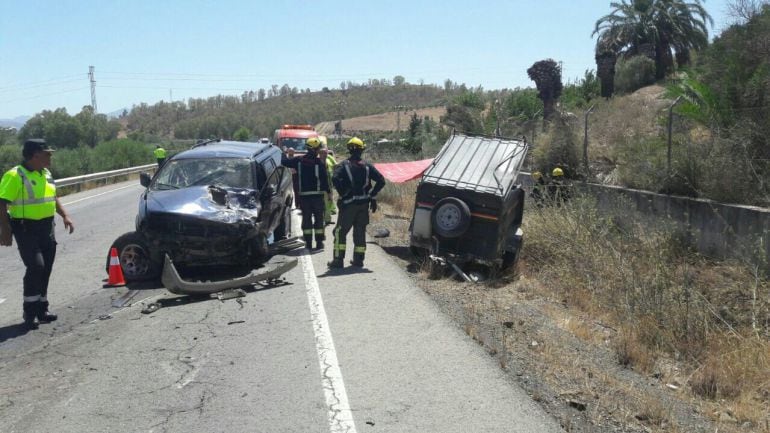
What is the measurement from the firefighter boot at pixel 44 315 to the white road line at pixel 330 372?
8.88 ft

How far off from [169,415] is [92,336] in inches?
98.0

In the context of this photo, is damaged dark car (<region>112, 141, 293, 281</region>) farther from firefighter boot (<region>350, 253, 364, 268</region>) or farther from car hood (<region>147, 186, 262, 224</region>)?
firefighter boot (<region>350, 253, 364, 268</region>)

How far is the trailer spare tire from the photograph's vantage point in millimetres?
9609

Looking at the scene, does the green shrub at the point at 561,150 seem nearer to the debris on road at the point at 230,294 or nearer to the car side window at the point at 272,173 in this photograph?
the car side window at the point at 272,173

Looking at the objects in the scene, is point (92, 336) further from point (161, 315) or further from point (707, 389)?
point (707, 389)

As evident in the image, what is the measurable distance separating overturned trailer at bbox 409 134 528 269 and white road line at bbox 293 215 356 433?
211 centimetres

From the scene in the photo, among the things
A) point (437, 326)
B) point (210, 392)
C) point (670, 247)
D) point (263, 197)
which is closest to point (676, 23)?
point (670, 247)

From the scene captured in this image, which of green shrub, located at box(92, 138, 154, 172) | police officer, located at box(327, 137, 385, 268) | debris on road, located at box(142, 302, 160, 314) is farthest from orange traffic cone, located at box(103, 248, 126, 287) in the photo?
green shrub, located at box(92, 138, 154, 172)

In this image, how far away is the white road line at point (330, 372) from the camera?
470 centimetres

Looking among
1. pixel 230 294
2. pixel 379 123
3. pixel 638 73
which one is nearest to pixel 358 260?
pixel 230 294

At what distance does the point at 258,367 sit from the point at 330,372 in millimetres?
615

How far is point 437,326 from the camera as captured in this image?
7008 mm

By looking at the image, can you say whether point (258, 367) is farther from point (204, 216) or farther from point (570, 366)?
point (204, 216)

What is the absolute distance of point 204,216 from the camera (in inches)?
360
